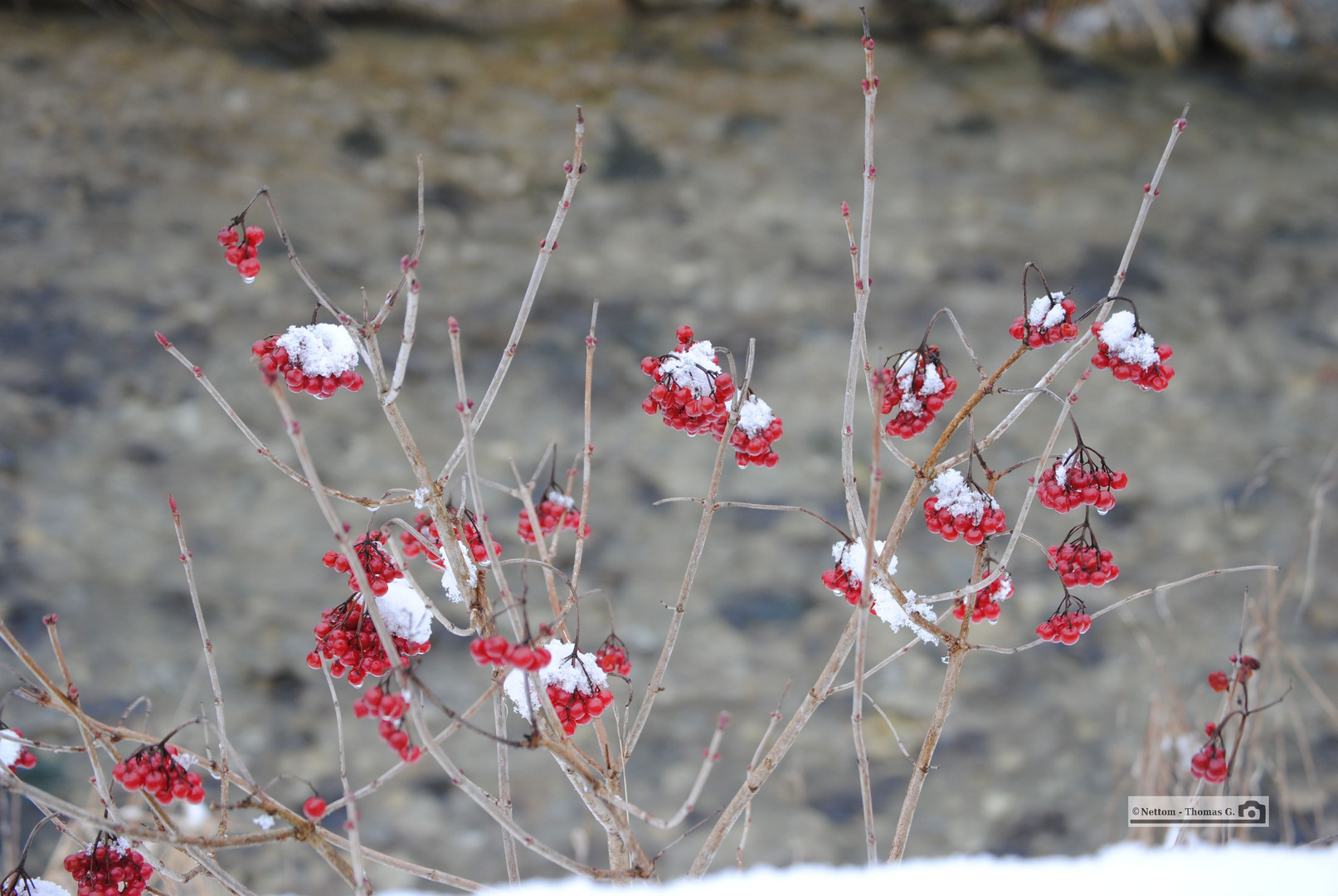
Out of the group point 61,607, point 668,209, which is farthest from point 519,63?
point 61,607

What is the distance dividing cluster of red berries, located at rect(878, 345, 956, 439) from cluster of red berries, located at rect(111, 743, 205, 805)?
473mm

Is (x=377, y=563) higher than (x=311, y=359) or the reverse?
the reverse

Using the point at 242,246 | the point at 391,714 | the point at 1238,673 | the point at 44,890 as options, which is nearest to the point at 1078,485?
the point at 1238,673

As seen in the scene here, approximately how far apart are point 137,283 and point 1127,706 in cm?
235

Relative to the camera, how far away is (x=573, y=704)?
0.52m

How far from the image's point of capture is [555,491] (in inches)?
27.3

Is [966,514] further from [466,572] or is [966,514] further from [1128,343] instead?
[466,572]

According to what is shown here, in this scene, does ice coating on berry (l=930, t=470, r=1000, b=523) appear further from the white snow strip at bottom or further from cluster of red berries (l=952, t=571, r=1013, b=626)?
the white snow strip at bottom

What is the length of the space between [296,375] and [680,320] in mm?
1629

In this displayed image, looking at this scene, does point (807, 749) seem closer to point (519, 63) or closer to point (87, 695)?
point (87, 695)

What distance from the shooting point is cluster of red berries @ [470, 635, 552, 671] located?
40 cm

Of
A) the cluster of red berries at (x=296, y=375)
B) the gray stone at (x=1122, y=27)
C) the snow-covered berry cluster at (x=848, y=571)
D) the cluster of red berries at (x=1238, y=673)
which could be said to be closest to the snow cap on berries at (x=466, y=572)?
the cluster of red berries at (x=296, y=375)

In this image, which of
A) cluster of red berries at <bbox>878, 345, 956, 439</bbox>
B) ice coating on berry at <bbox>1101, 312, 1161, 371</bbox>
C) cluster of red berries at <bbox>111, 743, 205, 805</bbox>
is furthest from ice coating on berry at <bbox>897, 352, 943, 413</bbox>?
cluster of red berries at <bbox>111, 743, 205, 805</bbox>

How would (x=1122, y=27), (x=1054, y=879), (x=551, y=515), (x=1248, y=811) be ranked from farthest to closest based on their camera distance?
(x=1122, y=27), (x=1248, y=811), (x=551, y=515), (x=1054, y=879)
